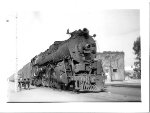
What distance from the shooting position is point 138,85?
381 inches

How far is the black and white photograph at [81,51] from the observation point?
9.48 meters

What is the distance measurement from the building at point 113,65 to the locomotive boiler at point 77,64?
223mm

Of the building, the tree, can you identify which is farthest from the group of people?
the tree

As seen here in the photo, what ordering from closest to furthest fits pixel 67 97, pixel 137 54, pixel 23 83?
pixel 67 97 → pixel 137 54 → pixel 23 83

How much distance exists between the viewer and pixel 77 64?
998 centimetres

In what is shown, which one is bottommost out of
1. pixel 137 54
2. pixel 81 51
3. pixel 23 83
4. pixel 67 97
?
pixel 67 97

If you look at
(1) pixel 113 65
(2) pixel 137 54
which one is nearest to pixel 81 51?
(1) pixel 113 65

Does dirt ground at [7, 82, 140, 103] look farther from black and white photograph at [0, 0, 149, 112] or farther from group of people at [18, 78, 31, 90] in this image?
group of people at [18, 78, 31, 90]

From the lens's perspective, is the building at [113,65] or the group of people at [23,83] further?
the group of people at [23,83]

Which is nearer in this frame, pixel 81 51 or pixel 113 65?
pixel 81 51

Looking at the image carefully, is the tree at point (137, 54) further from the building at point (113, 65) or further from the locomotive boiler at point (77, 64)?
the locomotive boiler at point (77, 64)

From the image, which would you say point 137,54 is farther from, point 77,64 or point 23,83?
point 23,83

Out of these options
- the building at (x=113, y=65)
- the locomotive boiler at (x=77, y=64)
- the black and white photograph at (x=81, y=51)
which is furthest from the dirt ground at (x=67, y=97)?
the building at (x=113, y=65)

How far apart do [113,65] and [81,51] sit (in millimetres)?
1270
